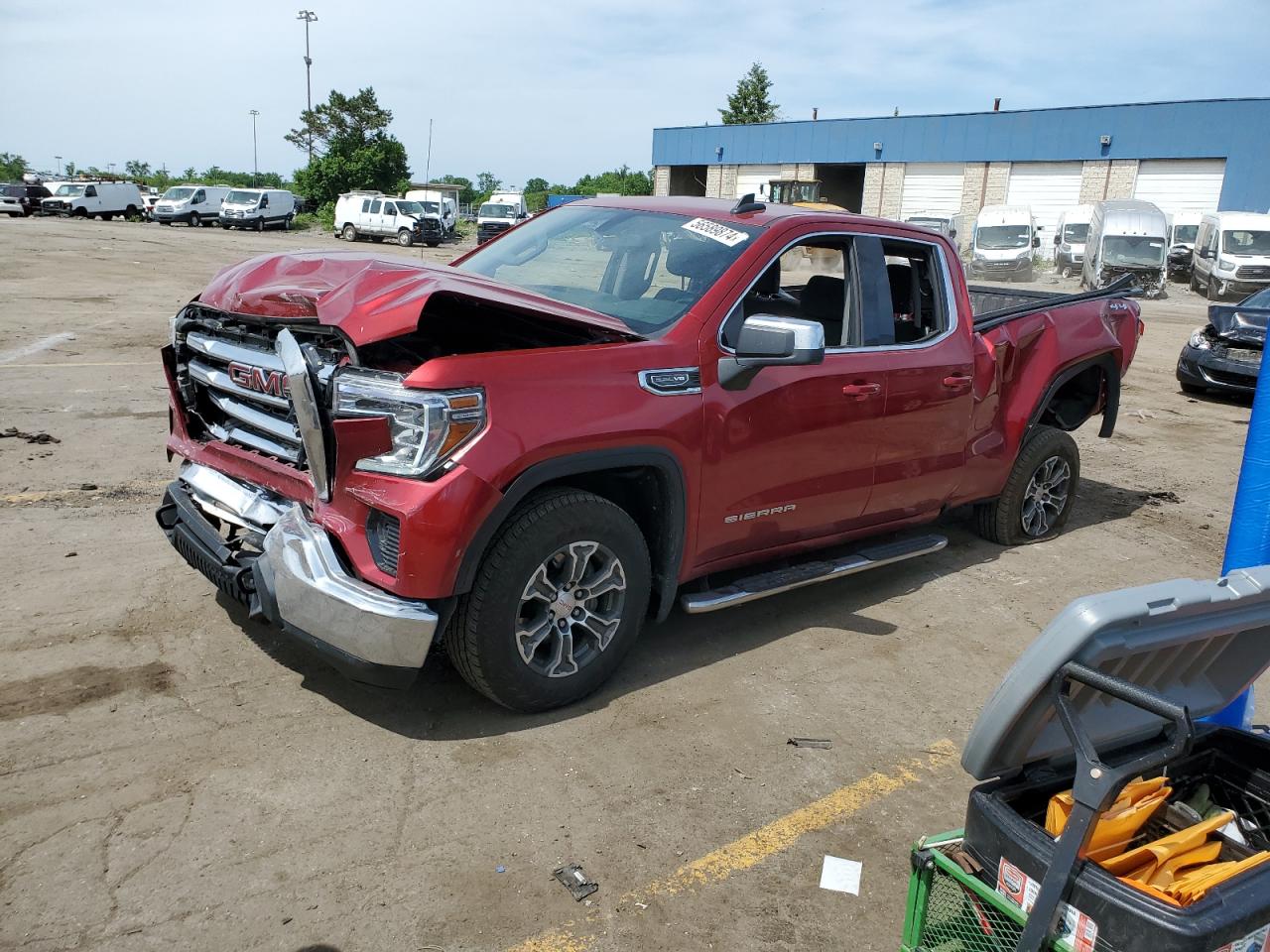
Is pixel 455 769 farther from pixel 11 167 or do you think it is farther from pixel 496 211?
pixel 11 167

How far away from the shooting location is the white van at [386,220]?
38.1 metres

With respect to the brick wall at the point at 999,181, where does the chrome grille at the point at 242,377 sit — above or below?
below

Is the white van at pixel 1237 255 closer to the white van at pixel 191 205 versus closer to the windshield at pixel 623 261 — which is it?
the windshield at pixel 623 261

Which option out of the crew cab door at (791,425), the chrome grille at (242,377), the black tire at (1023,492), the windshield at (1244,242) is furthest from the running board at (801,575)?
the windshield at (1244,242)

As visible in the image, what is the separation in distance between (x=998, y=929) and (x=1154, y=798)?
21.1 inches

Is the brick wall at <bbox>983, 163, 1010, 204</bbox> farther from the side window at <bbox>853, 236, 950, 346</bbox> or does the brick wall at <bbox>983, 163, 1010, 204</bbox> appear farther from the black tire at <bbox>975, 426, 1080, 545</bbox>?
the side window at <bbox>853, 236, 950, 346</bbox>

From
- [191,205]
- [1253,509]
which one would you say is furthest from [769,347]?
[191,205]

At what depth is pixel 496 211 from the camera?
42781 mm

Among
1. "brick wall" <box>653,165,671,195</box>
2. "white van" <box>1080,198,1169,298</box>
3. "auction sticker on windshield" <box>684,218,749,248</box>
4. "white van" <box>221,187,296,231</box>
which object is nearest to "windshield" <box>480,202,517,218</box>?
"white van" <box>221,187,296,231</box>

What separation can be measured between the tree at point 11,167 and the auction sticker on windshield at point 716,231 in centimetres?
11184

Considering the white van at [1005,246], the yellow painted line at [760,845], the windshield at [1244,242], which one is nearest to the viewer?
the yellow painted line at [760,845]

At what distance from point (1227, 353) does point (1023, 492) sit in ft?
26.4

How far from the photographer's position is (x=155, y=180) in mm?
93688

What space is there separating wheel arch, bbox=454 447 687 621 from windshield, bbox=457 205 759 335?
1.84ft
